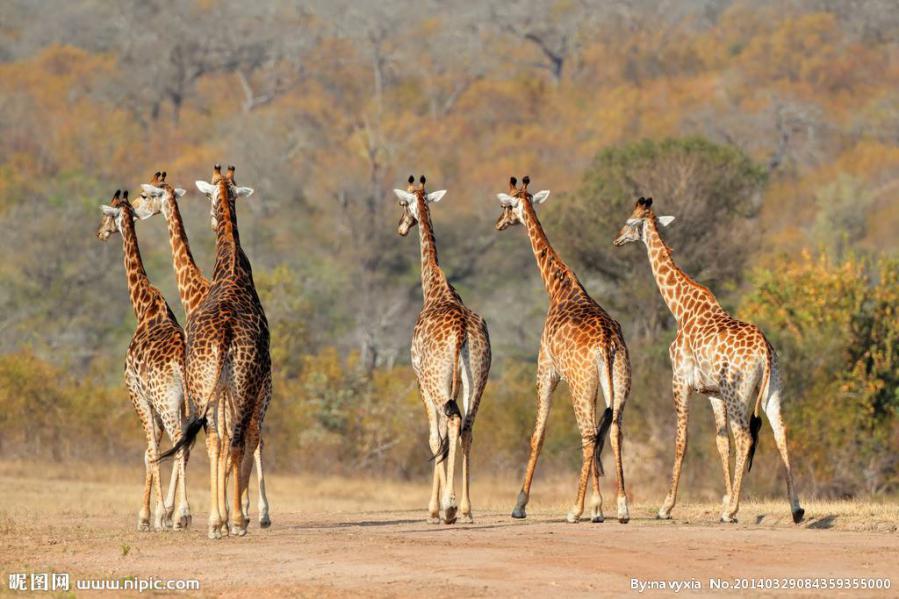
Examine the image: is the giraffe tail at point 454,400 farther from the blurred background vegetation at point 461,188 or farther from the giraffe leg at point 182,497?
the blurred background vegetation at point 461,188

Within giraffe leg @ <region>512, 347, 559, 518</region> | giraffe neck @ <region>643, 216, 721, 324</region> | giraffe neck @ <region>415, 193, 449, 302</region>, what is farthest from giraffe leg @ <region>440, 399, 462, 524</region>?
giraffe neck @ <region>643, 216, 721, 324</region>

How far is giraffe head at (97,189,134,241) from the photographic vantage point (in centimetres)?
1673

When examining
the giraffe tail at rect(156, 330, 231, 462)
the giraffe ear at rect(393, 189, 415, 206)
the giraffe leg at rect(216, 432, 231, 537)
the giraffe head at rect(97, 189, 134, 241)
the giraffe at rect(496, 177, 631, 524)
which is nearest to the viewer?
the giraffe tail at rect(156, 330, 231, 462)

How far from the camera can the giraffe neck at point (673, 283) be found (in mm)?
16609

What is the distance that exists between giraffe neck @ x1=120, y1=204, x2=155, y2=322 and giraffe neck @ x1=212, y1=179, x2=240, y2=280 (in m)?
0.86

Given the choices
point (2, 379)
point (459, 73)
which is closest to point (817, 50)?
point (459, 73)

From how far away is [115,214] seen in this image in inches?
664

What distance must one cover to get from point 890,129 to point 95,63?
139 feet

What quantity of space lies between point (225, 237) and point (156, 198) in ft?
5.19

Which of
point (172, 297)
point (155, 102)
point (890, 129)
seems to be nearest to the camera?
point (172, 297)

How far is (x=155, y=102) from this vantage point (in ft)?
279

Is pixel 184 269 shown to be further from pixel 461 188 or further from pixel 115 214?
pixel 461 188

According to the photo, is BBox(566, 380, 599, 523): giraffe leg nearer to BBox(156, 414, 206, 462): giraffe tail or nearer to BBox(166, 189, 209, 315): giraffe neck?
BBox(156, 414, 206, 462): giraffe tail

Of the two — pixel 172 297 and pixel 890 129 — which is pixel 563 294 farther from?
pixel 890 129
